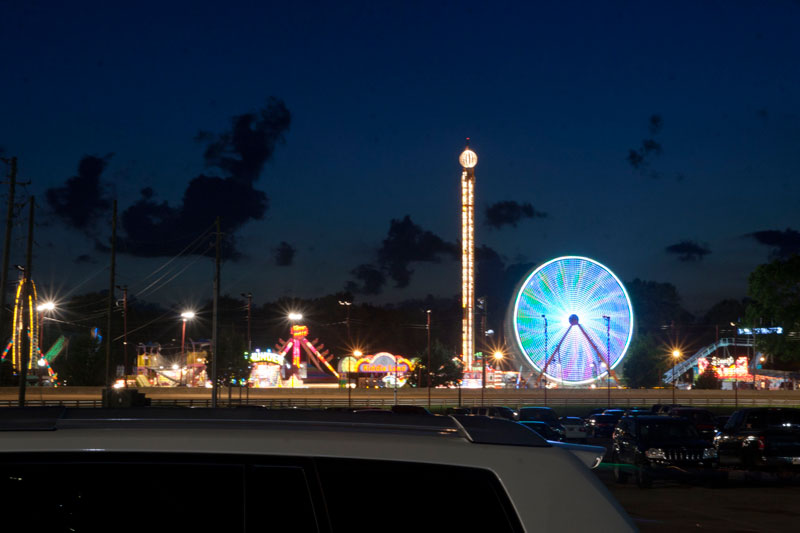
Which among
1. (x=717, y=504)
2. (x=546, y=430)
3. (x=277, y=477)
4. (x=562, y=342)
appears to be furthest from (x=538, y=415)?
(x=562, y=342)

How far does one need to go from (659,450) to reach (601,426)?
21.4 m

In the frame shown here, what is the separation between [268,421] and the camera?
326 centimetres

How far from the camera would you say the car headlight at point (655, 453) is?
22.6 m

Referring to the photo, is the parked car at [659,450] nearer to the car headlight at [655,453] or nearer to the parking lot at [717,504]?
the car headlight at [655,453]

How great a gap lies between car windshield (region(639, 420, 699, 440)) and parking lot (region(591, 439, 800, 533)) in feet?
3.88

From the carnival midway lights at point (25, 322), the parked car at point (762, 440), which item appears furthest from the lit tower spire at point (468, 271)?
the parked car at point (762, 440)

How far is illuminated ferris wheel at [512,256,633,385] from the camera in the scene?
8494 cm

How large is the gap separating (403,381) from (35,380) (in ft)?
140

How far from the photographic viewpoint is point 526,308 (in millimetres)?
86312

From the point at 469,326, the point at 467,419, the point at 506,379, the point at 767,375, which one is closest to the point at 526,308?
the point at 469,326

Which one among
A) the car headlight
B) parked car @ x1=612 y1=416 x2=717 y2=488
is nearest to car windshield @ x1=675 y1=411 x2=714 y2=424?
parked car @ x1=612 y1=416 x2=717 y2=488

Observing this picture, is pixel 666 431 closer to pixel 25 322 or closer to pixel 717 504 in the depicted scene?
pixel 717 504

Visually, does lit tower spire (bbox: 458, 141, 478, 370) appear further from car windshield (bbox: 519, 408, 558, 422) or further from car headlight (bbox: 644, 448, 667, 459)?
car headlight (bbox: 644, 448, 667, 459)

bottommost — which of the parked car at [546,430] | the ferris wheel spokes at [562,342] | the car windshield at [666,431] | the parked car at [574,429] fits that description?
the parked car at [574,429]
